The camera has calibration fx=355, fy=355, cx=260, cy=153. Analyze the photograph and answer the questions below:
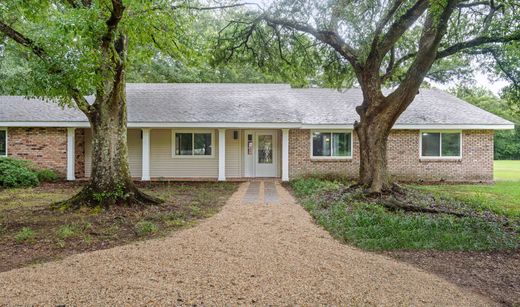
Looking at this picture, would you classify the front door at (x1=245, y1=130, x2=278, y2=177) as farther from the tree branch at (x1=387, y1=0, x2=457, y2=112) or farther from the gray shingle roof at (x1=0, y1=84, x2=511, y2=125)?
the tree branch at (x1=387, y1=0, x2=457, y2=112)

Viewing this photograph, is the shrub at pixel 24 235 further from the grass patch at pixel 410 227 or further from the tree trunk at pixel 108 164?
the grass patch at pixel 410 227

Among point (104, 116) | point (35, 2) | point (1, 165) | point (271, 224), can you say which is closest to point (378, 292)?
point (271, 224)

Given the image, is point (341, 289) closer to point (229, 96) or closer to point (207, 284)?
point (207, 284)

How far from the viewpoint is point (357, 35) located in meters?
9.91

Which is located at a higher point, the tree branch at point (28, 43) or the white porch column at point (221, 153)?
the tree branch at point (28, 43)

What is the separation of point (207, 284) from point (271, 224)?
10.8 ft

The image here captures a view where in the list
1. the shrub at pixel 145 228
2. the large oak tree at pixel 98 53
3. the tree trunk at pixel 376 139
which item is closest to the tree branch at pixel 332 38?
the tree trunk at pixel 376 139

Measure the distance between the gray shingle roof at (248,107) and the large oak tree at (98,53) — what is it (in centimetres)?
502

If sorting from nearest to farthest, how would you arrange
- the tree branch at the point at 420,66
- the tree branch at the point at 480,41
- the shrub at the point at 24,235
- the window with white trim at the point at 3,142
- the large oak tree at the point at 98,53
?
the shrub at the point at 24,235 → the large oak tree at the point at 98,53 → the tree branch at the point at 480,41 → the tree branch at the point at 420,66 → the window with white trim at the point at 3,142

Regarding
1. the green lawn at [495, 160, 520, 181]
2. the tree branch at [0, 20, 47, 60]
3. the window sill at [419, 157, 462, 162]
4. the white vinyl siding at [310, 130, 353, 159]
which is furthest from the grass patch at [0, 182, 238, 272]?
the green lawn at [495, 160, 520, 181]

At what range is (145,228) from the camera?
648 cm

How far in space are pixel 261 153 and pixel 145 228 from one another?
1060cm

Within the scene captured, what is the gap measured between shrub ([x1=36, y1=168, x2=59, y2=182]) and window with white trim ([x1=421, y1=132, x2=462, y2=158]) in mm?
16074

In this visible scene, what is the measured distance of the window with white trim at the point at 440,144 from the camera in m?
15.8
